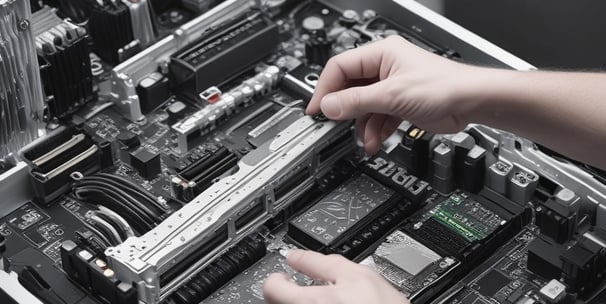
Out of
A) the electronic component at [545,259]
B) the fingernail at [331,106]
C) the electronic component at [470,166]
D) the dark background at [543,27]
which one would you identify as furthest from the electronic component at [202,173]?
the dark background at [543,27]

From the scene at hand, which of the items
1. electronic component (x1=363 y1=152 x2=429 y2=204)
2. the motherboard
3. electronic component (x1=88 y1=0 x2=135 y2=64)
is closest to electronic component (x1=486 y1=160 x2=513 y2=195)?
the motherboard

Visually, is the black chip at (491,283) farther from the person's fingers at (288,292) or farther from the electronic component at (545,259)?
the person's fingers at (288,292)

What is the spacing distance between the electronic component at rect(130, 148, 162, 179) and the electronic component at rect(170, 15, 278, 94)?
49 centimetres

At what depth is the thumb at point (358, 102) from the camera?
5.27 m

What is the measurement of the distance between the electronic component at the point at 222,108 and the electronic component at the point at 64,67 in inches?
20.3

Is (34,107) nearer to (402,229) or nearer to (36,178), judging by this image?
(36,178)

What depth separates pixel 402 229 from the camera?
5.32 metres

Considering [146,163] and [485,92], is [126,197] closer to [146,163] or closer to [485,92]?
[146,163]

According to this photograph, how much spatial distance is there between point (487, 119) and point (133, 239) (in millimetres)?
1575

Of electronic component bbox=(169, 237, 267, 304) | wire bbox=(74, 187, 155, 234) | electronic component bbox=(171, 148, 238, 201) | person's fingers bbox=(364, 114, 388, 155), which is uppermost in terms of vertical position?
person's fingers bbox=(364, 114, 388, 155)

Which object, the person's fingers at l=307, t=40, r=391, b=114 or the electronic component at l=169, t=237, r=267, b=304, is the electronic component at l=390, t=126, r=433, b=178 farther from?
the electronic component at l=169, t=237, r=267, b=304

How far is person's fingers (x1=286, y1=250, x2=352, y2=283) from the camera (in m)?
4.71

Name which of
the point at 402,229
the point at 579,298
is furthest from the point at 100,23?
the point at 579,298

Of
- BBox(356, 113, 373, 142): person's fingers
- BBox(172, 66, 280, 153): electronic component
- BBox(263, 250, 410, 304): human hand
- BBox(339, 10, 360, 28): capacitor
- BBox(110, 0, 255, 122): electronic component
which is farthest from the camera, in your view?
BBox(339, 10, 360, 28): capacitor
